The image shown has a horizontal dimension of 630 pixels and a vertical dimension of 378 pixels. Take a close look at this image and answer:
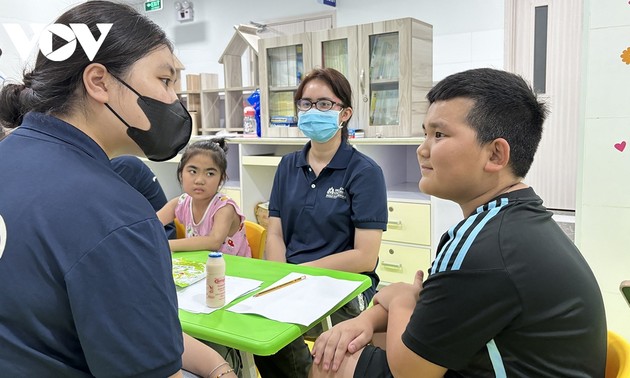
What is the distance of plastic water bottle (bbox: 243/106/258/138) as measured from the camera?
12.5 ft

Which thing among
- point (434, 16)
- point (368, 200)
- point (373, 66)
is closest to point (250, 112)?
point (373, 66)

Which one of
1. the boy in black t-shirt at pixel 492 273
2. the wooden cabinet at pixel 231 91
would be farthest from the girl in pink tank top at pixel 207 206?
the wooden cabinet at pixel 231 91

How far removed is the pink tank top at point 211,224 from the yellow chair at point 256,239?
42 millimetres

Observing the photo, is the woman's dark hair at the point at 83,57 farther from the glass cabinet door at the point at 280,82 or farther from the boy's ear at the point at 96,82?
the glass cabinet door at the point at 280,82

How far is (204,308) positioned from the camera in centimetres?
135

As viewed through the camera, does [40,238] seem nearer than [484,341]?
Yes

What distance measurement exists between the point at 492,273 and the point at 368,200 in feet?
3.40

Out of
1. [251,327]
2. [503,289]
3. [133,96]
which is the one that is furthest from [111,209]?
[503,289]

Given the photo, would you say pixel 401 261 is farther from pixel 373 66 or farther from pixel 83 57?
pixel 83 57

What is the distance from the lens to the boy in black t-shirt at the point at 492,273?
2.97 ft

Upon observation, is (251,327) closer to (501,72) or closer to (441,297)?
(441,297)

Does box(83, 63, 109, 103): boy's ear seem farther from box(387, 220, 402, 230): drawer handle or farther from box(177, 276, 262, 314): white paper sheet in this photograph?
box(387, 220, 402, 230): drawer handle

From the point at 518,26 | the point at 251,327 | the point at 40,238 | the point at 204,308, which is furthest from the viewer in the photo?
the point at 518,26

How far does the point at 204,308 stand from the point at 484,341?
2.45 feet
